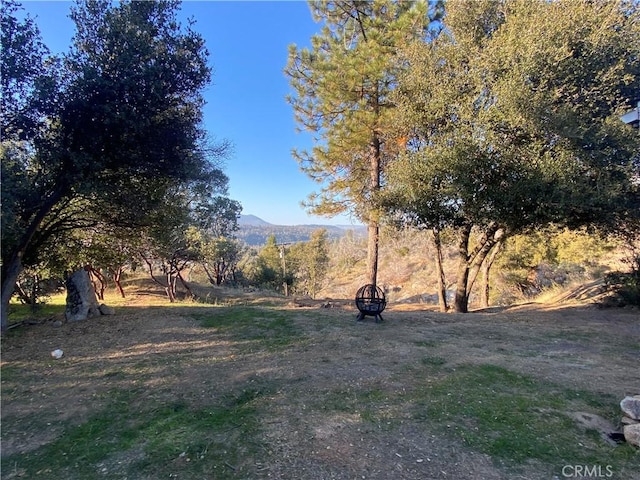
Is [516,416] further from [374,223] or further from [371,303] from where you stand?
→ [374,223]

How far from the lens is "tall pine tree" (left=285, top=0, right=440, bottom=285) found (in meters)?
9.34

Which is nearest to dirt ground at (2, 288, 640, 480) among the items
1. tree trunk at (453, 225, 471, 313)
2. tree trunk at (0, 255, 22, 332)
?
tree trunk at (0, 255, 22, 332)

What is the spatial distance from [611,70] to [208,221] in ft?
50.0

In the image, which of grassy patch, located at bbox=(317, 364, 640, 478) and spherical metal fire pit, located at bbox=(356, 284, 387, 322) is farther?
spherical metal fire pit, located at bbox=(356, 284, 387, 322)

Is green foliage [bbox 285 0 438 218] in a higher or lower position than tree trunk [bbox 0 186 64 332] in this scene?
higher

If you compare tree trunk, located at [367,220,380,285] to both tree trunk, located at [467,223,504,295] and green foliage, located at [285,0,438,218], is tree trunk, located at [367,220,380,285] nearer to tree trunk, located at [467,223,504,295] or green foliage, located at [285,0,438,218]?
green foliage, located at [285,0,438,218]

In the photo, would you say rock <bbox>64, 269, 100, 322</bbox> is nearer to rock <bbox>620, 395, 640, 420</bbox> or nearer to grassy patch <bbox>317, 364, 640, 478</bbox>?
grassy patch <bbox>317, 364, 640, 478</bbox>

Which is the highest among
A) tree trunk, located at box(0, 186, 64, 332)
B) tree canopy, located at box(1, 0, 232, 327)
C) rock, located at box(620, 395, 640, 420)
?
tree canopy, located at box(1, 0, 232, 327)

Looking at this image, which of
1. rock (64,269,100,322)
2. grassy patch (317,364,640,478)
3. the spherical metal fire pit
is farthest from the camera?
rock (64,269,100,322)

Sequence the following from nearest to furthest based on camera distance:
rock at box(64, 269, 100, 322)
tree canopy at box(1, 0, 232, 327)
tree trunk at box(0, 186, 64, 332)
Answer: tree canopy at box(1, 0, 232, 327)
tree trunk at box(0, 186, 64, 332)
rock at box(64, 269, 100, 322)

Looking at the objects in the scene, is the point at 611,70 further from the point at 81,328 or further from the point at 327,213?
the point at 81,328

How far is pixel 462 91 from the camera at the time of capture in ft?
25.6

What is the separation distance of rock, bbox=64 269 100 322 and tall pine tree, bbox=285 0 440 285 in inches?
272

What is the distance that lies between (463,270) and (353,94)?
6147mm
